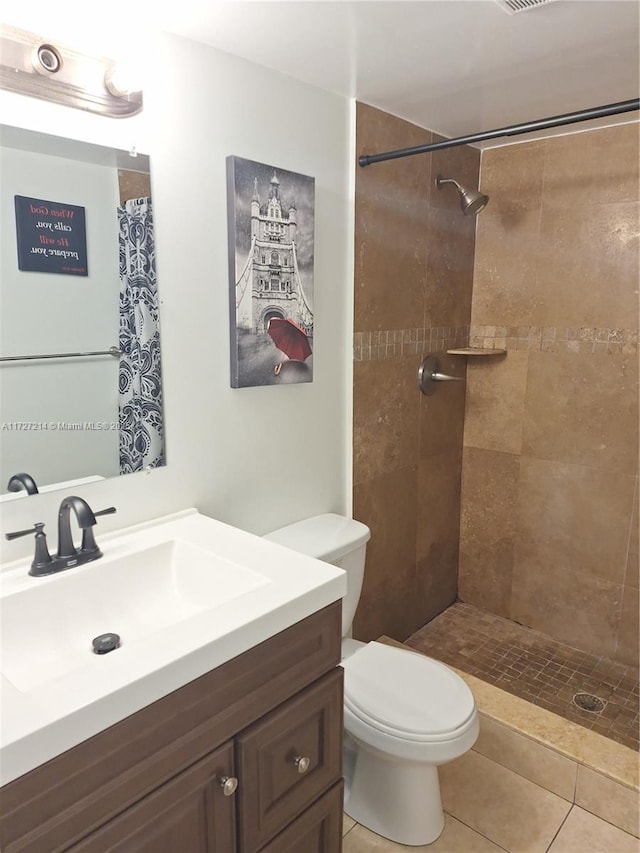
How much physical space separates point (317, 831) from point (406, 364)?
5.10ft

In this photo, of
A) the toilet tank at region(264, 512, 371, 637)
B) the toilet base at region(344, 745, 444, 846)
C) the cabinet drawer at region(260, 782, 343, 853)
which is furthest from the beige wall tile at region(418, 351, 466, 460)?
the cabinet drawer at region(260, 782, 343, 853)

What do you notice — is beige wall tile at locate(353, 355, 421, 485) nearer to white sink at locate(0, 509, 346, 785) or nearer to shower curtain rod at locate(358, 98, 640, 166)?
shower curtain rod at locate(358, 98, 640, 166)

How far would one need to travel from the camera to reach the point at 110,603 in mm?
1288

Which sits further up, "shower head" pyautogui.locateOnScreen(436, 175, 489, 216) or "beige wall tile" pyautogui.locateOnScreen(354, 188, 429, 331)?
"shower head" pyautogui.locateOnScreen(436, 175, 489, 216)

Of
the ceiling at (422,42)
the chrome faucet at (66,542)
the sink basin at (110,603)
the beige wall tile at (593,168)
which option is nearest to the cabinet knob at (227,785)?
the sink basin at (110,603)

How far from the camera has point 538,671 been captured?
93.3 inches

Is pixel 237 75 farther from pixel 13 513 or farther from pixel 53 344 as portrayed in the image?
pixel 13 513

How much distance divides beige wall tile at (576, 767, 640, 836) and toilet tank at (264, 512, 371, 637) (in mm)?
851

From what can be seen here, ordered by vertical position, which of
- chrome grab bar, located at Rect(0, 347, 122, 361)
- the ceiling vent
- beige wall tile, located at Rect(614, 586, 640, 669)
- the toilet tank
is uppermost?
the ceiling vent

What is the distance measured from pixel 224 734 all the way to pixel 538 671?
1.73 meters

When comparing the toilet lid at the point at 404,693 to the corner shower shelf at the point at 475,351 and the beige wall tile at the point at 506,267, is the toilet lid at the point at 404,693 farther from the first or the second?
the beige wall tile at the point at 506,267

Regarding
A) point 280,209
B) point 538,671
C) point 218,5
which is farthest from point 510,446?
point 218,5

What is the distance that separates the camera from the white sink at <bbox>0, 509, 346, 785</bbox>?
85 centimetres

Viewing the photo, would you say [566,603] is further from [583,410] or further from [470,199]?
[470,199]
